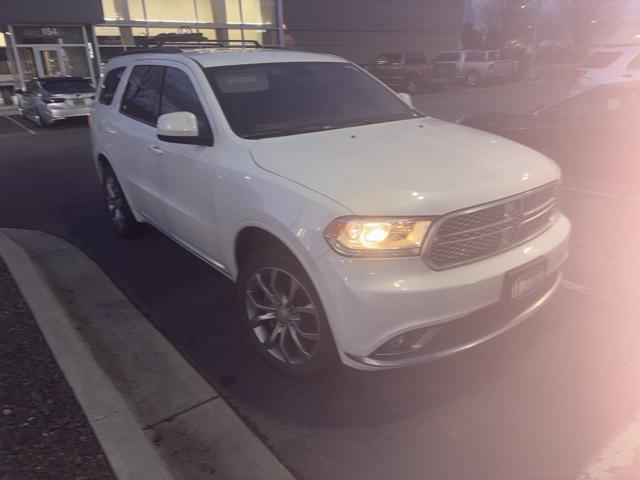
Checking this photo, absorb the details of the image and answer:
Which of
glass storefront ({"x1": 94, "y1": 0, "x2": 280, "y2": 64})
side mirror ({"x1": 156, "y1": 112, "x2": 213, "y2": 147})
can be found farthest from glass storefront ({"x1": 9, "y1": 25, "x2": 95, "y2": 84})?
side mirror ({"x1": 156, "y1": 112, "x2": 213, "y2": 147})

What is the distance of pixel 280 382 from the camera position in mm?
3068

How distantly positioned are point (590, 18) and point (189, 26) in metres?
46.3

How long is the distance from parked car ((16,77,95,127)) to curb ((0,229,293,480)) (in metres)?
12.0

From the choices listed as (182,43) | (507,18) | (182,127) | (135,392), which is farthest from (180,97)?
(507,18)

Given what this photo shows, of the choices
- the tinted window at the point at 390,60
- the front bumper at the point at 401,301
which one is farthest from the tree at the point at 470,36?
the front bumper at the point at 401,301

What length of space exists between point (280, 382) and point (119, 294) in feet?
6.08

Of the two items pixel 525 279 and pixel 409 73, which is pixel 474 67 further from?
pixel 525 279

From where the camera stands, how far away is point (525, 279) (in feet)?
9.03

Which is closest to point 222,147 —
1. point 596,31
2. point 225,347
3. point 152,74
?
point 225,347

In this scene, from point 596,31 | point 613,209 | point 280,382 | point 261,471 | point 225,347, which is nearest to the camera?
point 261,471

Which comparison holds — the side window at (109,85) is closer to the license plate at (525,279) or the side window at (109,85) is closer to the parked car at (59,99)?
the license plate at (525,279)

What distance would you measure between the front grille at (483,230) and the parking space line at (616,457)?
1094 millimetres

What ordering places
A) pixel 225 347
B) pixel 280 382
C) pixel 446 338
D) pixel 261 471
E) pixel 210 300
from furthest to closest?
pixel 210 300
pixel 225 347
pixel 280 382
pixel 446 338
pixel 261 471

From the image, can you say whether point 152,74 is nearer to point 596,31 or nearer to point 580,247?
point 580,247
